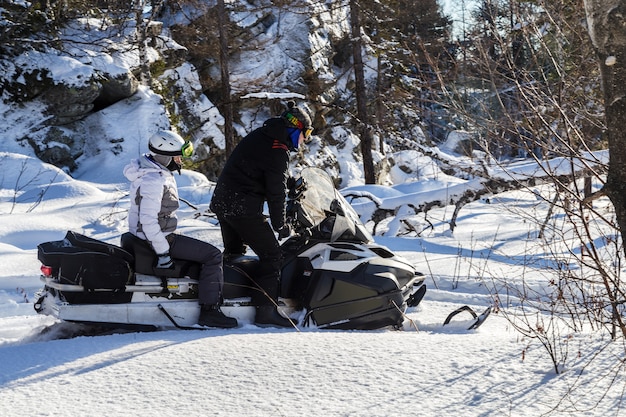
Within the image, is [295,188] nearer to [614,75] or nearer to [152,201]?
[152,201]

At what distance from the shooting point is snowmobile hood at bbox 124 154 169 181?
176 inches

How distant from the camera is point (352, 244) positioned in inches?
204

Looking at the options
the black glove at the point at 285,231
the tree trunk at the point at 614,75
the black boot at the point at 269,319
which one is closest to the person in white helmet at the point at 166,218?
the black boot at the point at 269,319

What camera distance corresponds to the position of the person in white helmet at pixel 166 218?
4.44m

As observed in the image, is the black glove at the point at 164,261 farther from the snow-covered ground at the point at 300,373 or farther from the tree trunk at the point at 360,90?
the tree trunk at the point at 360,90

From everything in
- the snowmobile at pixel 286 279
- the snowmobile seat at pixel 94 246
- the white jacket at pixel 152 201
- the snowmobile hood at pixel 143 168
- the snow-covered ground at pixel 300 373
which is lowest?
the snow-covered ground at pixel 300 373

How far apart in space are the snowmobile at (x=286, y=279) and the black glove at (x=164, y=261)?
73 mm

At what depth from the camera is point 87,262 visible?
4.38 m

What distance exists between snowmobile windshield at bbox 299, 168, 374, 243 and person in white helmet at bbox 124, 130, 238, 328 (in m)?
0.92

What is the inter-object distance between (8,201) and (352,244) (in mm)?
8876

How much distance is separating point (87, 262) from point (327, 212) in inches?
78.6

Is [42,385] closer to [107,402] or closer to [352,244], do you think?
[107,402]

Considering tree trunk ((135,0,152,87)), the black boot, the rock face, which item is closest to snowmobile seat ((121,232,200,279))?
the black boot

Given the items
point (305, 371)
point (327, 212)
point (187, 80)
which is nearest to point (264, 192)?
point (327, 212)
